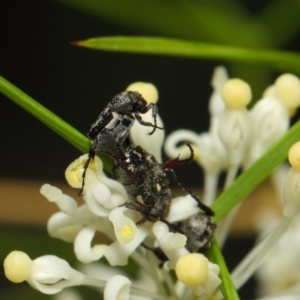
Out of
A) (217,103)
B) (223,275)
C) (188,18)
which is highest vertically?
(188,18)

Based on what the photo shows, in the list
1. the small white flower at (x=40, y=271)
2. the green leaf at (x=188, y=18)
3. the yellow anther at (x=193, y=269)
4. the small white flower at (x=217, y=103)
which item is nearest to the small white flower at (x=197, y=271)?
the yellow anther at (x=193, y=269)

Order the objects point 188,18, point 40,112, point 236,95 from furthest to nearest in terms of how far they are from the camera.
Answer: point 188,18
point 236,95
point 40,112

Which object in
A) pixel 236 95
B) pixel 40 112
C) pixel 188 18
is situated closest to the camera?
pixel 40 112

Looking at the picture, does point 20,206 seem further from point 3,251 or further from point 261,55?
point 261,55

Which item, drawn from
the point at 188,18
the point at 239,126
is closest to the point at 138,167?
the point at 239,126

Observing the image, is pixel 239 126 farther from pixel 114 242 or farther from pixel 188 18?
pixel 188 18

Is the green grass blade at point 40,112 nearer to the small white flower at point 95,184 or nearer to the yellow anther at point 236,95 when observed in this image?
the small white flower at point 95,184

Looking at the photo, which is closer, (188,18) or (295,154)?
(295,154)

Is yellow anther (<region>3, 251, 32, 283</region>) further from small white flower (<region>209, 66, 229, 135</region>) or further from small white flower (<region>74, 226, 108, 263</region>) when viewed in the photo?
small white flower (<region>209, 66, 229, 135</region>)
